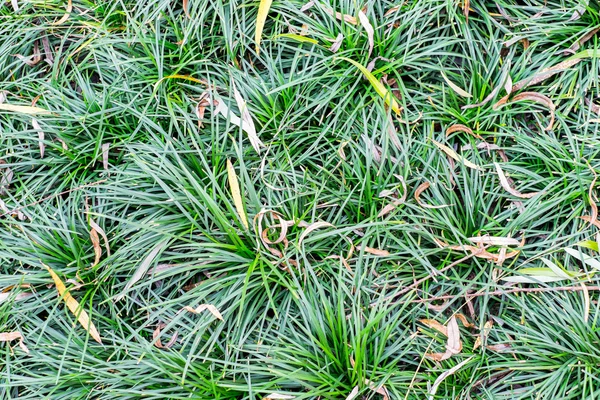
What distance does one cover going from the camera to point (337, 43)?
2422 millimetres

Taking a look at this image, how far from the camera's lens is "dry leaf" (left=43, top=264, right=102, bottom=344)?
2191mm

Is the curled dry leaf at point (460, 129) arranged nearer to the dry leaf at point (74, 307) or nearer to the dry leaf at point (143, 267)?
the dry leaf at point (143, 267)

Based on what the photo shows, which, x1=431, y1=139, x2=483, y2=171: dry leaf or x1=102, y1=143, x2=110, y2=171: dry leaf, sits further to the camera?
x1=102, y1=143, x2=110, y2=171: dry leaf

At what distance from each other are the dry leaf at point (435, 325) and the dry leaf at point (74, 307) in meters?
1.20

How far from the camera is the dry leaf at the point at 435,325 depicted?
6.86 ft

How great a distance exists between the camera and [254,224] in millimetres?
2154

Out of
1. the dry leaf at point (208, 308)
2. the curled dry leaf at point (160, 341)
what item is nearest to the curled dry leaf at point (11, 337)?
the curled dry leaf at point (160, 341)

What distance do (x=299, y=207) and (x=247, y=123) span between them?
0.41 m

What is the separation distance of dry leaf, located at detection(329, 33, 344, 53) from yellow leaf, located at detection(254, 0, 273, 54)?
31 cm

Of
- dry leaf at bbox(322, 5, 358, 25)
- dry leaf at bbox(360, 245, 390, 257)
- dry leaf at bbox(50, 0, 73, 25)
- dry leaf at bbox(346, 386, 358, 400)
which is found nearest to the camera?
dry leaf at bbox(346, 386, 358, 400)

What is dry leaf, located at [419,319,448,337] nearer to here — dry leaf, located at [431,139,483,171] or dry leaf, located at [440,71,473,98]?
dry leaf, located at [431,139,483,171]

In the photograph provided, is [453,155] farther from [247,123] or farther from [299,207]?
[247,123]

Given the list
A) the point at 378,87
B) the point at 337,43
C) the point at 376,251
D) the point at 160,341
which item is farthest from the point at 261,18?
the point at 160,341

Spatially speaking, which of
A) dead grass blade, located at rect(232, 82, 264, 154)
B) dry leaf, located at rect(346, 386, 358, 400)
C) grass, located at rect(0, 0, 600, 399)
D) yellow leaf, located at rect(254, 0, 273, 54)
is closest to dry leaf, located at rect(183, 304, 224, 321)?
grass, located at rect(0, 0, 600, 399)
